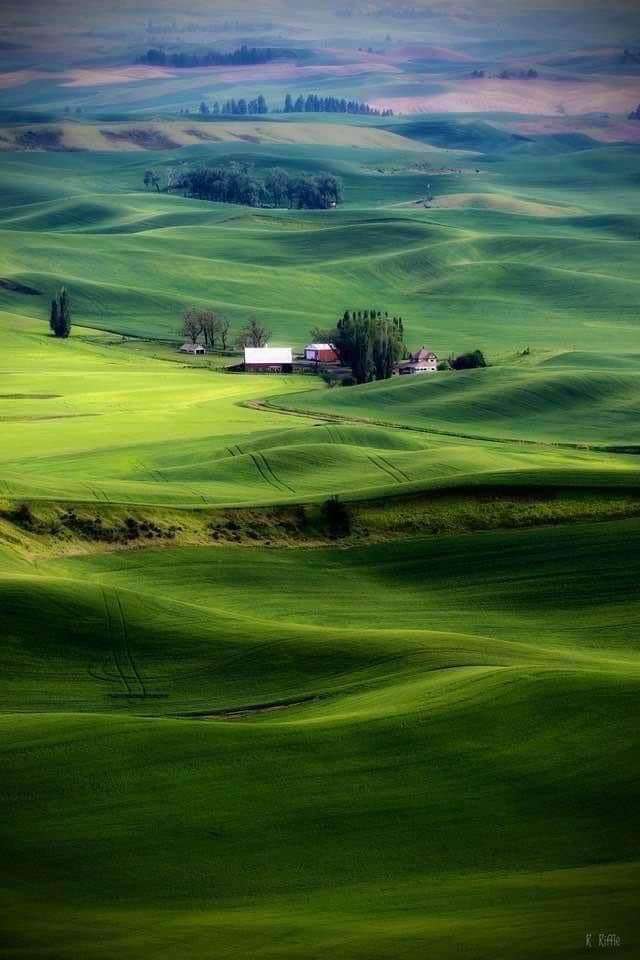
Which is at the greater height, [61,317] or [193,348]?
[61,317]

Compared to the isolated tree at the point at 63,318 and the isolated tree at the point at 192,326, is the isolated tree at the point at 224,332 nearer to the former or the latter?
the isolated tree at the point at 192,326

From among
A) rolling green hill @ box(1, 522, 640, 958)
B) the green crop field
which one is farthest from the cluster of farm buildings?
rolling green hill @ box(1, 522, 640, 958)

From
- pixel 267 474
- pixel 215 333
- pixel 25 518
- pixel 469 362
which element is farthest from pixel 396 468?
pixel 215 333

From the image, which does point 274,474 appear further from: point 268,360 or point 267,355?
point 267,355

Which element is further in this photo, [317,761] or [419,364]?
[419,364]

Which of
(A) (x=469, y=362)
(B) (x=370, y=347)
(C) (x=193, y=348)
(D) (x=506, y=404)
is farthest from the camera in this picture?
(C) (x=193, y=348)

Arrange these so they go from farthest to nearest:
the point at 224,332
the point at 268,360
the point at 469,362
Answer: the point at 224,332
the point at 268,360
the point at 469,362
